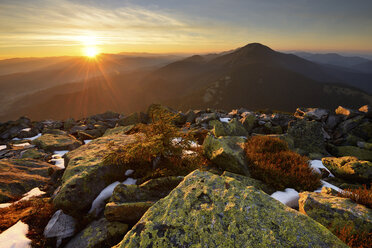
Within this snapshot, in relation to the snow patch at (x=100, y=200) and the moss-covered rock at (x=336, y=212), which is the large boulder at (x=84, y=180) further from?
the moss-covered rock at (x=336, y=212)

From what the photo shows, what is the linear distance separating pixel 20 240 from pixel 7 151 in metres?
11.0

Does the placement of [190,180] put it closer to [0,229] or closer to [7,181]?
[0,229]

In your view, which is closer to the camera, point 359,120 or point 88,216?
point 88,216

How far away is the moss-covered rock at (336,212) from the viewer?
3.97 m

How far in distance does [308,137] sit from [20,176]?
17.1m

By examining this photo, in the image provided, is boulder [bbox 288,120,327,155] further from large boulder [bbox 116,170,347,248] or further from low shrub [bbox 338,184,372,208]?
large boulder [bbox 116,170,347,248]

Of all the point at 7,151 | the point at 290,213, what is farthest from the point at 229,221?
the point at 7,151

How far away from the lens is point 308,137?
40.9ft

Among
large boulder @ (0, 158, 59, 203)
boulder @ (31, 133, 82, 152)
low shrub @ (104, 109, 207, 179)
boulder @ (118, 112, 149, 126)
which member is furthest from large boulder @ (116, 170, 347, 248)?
boulder @ (118, 112, 149, 126)

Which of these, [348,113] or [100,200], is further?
[348,113]

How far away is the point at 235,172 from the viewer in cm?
673

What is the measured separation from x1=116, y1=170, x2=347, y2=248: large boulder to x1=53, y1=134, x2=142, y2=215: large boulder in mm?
3328

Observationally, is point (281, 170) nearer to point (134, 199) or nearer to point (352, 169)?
point (352, 169)

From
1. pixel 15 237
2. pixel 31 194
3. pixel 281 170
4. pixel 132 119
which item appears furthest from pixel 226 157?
pixel 132 119
